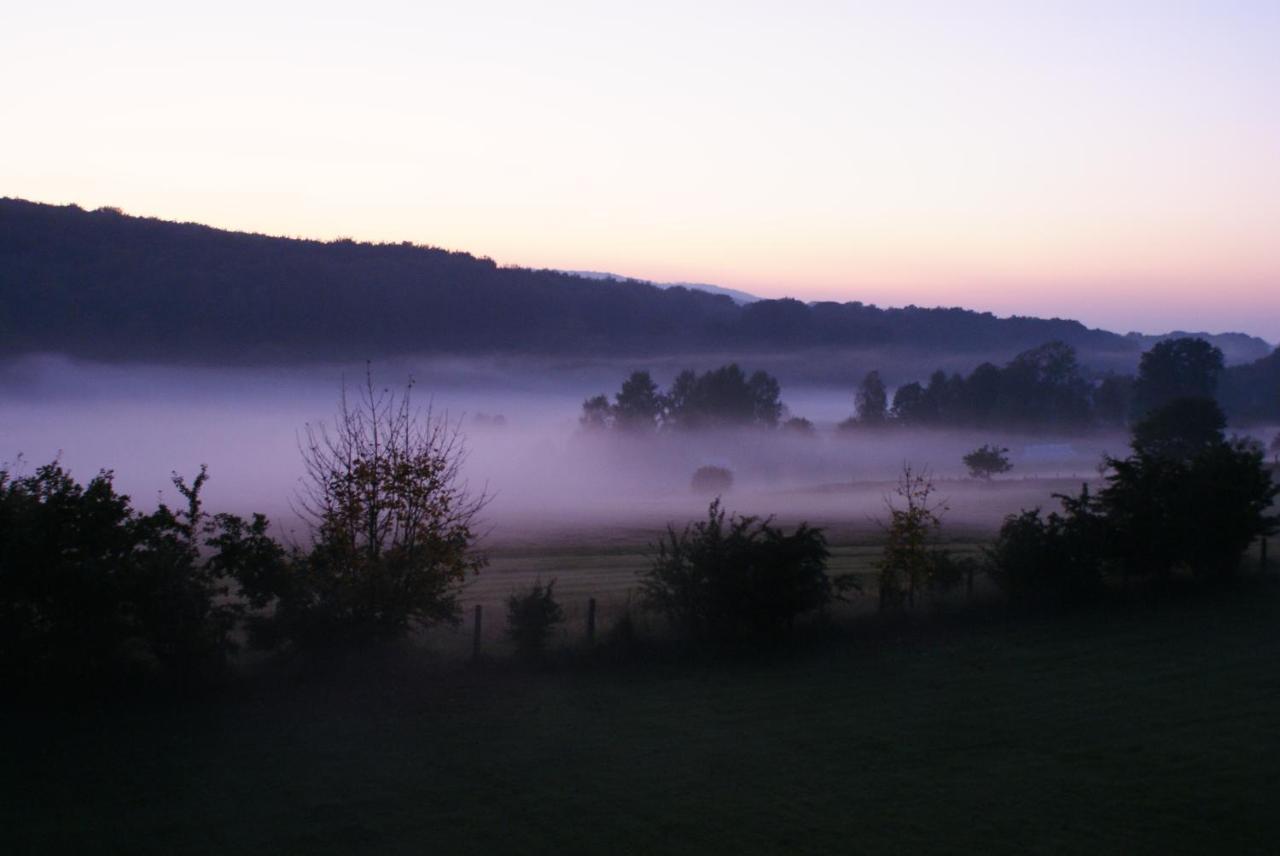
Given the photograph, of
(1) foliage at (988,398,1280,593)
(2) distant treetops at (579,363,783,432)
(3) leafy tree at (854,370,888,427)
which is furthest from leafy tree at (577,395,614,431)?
(1) foliage at (988,398,1280,593)

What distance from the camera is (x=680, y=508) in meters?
79.7

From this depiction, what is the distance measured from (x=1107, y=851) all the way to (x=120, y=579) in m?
13.6

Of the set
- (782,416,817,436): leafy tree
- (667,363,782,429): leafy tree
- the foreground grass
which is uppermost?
(667,363,782,429): leafy tree

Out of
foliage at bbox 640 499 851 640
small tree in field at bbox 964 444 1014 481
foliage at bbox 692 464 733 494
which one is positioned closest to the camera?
foliage at bbox 640 499 851 640

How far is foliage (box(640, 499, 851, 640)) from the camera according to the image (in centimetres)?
2200

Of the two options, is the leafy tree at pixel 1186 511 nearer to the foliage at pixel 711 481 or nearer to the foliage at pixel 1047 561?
the foliage at pixel 1047 561

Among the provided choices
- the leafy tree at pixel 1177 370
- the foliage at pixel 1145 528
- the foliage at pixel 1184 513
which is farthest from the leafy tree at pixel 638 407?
the foliage at pixel 1184 513

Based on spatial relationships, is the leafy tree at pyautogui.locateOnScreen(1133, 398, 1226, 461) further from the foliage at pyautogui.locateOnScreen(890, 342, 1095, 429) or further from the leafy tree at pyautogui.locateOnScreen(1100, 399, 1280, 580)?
the foliage at pyautogui.locateOnScreen(890, 342, 1095, 429)

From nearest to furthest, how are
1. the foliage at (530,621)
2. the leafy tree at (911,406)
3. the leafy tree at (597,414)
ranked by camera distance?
the foliage at (530,621) < the leafy tree at (597,414) < the leafy tree at (911,406)

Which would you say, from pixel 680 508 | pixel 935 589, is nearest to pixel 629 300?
pixel 680 508

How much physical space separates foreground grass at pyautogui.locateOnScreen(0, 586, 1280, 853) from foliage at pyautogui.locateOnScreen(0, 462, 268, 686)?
85cm

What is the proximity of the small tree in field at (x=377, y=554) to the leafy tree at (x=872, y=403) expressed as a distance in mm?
132575

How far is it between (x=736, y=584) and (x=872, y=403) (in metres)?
132

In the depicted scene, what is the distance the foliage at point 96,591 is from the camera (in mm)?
15992
